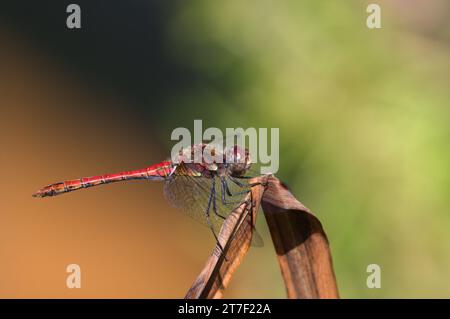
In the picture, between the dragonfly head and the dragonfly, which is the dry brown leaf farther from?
the dragonfly head

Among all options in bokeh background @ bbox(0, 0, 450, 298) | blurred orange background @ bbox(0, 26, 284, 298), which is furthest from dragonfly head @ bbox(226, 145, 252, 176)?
blurred orange background @ bbox(0, 26, 284, 298)

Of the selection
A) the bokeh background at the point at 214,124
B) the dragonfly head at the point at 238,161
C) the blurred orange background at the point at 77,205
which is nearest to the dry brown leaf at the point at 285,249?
the dragonfly head at the point at 238,161

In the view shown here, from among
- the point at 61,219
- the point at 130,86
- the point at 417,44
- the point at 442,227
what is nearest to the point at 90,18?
the point at 130,86

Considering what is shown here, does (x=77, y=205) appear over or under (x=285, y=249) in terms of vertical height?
under

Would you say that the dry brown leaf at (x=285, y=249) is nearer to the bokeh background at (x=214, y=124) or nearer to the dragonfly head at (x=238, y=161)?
the dragonfly head at (x=238, y=161)

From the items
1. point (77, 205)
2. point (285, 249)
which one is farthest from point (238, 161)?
point (77, 205)

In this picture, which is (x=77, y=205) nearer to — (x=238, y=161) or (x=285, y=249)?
(x=238, y=161)
